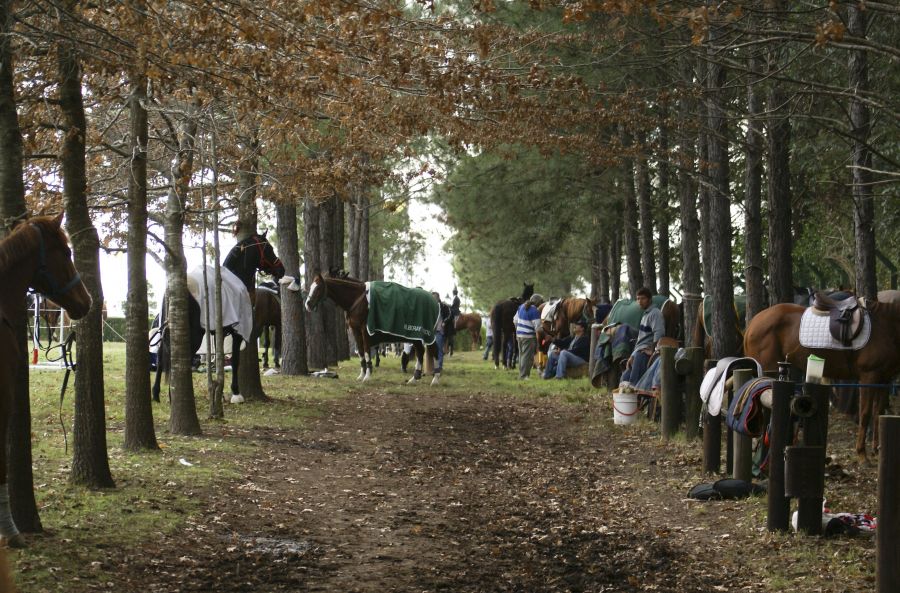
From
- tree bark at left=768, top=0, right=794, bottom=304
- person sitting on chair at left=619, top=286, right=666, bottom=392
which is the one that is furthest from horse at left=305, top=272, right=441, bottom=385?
tree bark at left=768, top=0, right=794, bottom=304

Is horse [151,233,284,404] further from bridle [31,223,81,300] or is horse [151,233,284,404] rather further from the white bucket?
bridle [31,223,81,300]

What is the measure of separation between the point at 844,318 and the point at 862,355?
44 centimetres

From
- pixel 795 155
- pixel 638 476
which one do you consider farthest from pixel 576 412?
pixel 638 476

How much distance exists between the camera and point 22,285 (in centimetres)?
701

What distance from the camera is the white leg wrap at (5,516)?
6.71m

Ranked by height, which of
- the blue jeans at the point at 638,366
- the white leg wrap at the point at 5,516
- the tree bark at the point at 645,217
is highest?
the tree bark at the point at 645,217

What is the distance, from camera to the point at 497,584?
683 cm

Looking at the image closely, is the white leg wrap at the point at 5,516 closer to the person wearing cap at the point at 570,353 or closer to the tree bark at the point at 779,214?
the tree bark at the point at 779,214

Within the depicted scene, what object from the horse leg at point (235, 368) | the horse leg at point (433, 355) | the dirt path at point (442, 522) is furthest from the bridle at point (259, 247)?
the horse leg at point (433, 355)

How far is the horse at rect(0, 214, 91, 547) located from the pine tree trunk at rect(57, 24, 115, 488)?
1.19 metres

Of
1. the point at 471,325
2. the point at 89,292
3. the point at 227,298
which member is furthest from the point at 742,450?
the point at 471,325

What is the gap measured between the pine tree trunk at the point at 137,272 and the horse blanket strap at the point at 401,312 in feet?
42.3

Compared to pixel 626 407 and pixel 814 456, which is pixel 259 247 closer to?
pixel 626 407

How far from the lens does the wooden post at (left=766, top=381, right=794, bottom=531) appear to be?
7910 millimetres
